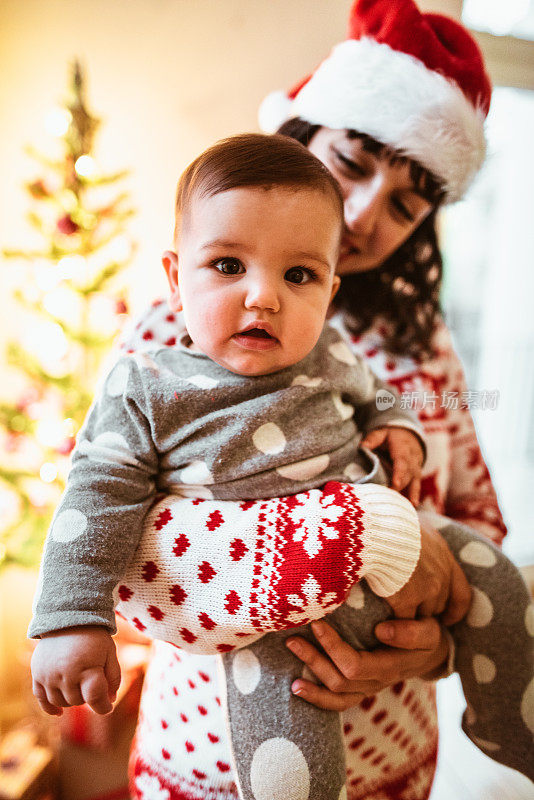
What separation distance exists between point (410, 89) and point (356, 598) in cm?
75

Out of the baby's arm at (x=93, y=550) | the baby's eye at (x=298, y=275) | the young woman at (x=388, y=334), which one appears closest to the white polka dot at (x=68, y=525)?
the baby's arm at (x=93, y=550)

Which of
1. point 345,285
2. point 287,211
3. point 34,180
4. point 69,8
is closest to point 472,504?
point 345,285

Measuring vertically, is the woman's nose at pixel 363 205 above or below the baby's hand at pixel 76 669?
above

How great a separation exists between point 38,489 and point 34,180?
31.9 inches

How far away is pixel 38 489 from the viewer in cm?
131

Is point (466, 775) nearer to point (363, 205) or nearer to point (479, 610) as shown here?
point (479, 610)

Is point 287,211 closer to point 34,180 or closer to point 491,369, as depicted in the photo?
point 34,180

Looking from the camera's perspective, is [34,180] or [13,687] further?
[13,687]

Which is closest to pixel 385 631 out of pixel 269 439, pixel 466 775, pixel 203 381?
pixel 269 439

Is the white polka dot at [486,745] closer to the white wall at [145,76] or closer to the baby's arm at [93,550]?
the baby's arm at [93,550]

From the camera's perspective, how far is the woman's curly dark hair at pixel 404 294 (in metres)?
0.91

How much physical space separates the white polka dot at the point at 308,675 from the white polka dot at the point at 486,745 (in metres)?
0.31

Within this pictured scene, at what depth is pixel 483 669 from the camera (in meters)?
0.62

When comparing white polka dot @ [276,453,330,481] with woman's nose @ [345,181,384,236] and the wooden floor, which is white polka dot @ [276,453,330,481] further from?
the wooden floor
